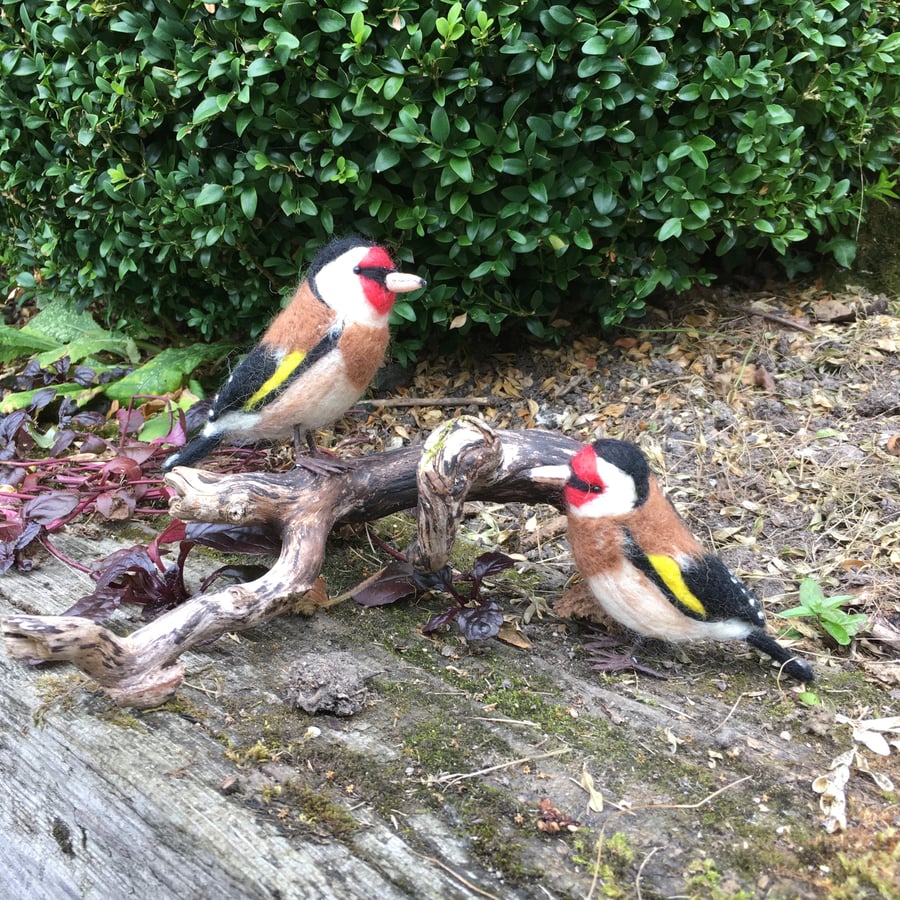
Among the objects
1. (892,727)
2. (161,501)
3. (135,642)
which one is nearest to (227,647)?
(135,642)

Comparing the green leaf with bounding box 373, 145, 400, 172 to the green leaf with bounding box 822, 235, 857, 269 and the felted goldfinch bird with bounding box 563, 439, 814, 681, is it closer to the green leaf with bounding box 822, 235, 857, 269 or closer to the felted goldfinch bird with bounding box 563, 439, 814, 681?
the felted goldfinch bird with bounding box 563, 439, 814, 681

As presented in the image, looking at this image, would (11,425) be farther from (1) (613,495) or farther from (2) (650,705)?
(2) (650,705)

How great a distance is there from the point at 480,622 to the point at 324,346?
0.92 meters

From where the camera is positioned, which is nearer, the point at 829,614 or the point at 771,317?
the point at 829,614

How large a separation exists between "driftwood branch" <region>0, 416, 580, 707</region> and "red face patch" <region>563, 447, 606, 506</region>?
9.2 inches

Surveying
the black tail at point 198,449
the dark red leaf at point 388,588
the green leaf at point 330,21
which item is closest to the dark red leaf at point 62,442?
the black tail at point 198,449

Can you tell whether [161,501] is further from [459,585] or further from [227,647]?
[459,585]

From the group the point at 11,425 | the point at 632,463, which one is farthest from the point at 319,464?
the point at 11,425

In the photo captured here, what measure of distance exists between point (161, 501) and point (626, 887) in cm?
220

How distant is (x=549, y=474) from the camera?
2.37 metres

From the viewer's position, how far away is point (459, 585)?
8.26 feet

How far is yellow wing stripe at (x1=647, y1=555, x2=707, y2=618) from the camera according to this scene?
207cm

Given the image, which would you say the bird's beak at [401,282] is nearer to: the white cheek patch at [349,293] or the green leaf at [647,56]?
the white cheek patch at [349,293]

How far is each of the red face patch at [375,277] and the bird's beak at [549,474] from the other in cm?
67
